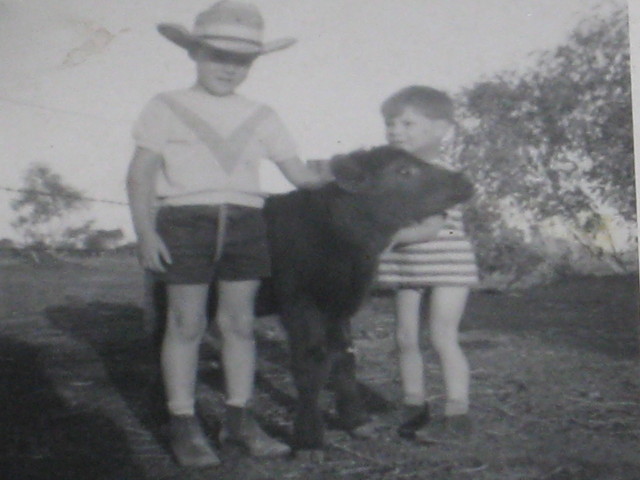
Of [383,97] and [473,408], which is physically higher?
[383,97]

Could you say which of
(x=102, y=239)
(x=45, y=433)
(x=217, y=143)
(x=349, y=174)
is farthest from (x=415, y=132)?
(x=45, y=433)

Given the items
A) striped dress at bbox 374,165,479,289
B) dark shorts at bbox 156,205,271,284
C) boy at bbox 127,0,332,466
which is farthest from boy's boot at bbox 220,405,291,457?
striped dress at bbox 374,165,479,289

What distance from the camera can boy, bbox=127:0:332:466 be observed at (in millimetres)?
1222

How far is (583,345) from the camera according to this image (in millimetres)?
1474

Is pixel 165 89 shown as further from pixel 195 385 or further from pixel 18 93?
pixel 195 385

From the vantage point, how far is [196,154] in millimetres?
1228

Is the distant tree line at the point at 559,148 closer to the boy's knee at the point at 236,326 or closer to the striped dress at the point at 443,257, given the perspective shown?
the striped dress at the point at 443,257

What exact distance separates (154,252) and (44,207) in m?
0.26

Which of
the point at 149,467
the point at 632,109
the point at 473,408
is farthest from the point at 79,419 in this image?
the point at 632,109

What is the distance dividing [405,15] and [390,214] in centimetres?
36

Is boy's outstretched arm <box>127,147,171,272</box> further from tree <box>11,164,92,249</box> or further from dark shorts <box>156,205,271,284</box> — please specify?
tree <box>11,164,92,249</box>

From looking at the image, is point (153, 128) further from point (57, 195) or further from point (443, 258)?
point (443, 258)

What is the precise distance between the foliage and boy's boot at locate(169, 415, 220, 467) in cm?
60

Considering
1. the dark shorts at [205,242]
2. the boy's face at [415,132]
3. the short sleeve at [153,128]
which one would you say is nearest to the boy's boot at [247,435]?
the dark shorts at [205,242]
